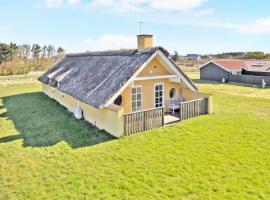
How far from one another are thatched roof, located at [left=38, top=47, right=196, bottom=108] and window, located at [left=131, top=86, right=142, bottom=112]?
1.69 meters

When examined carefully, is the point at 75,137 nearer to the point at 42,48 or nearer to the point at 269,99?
the point at 269,99

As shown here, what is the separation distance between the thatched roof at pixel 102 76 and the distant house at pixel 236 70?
78.2 feet

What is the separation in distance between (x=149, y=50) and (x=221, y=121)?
6.54m

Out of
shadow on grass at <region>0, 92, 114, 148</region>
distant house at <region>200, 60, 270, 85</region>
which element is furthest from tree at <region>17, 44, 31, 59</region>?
shadow on grass at <region>0, 92, 114, 148</region>

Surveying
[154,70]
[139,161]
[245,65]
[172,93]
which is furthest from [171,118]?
[245,65]

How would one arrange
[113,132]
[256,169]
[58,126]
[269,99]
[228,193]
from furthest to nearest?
[269,99] → [58,126] → [113,132] → [256,169] → [228,193]

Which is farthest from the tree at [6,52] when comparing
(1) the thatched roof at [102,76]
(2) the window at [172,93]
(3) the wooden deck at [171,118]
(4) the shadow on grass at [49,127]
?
(3) the wooden deck at [171,118]

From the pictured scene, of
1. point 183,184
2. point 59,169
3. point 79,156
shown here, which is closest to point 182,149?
point 183,184

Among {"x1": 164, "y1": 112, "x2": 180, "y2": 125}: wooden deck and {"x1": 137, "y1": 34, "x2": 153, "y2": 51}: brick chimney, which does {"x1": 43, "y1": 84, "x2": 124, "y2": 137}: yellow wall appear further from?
{"x1": 137, "y1": 34, "x2": 153, "y2": 51}: brick chimney

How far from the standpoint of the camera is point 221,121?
16.2 meters

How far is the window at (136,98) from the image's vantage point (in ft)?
54.5

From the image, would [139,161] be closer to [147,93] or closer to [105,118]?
[105,118]

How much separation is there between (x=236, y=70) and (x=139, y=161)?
33.1 metres

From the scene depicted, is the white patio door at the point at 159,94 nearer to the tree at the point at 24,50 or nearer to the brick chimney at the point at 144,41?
the brick chimney at the point at 144,41
